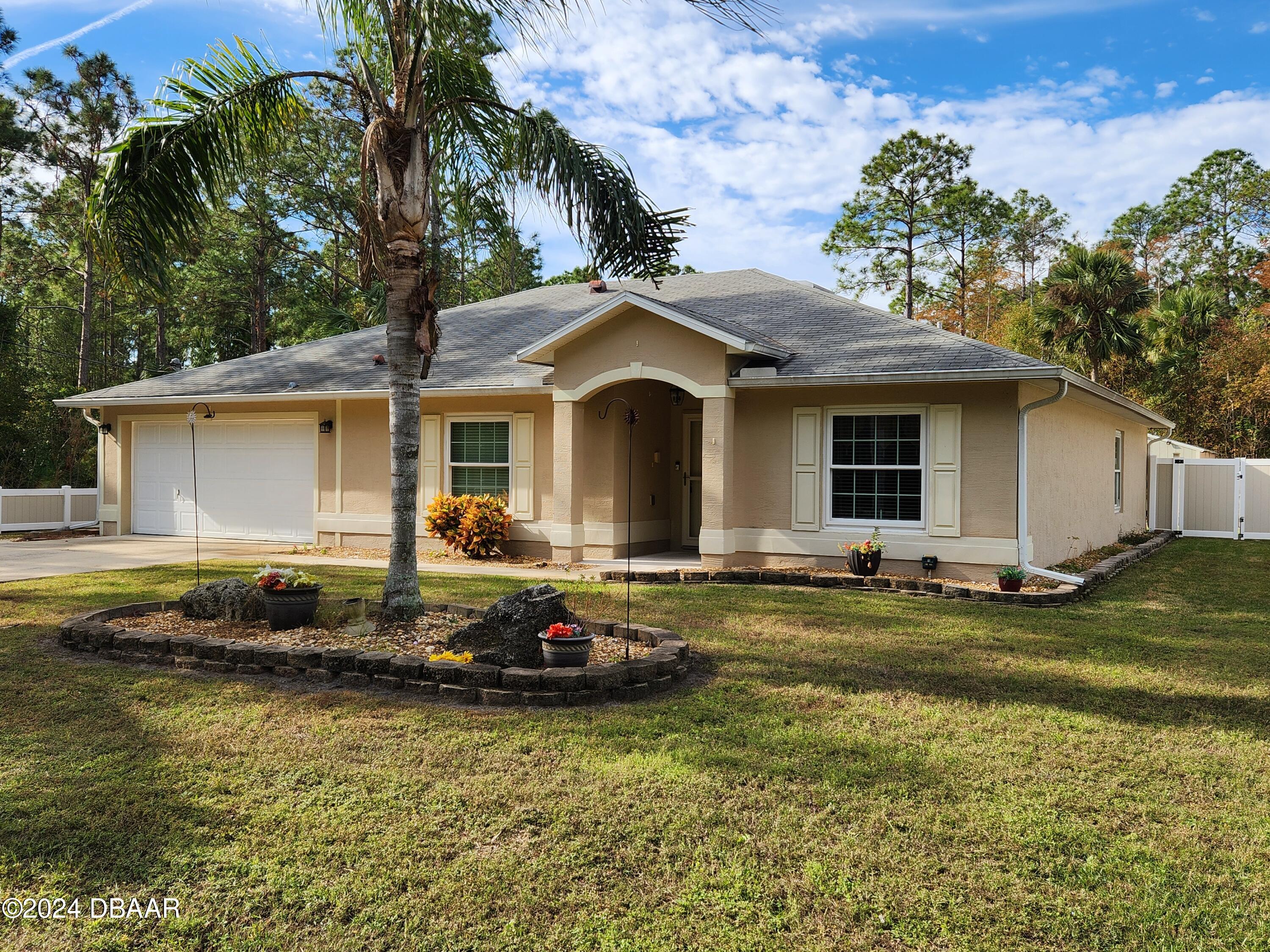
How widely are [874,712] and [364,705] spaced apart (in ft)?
10.0

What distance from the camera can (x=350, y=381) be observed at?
45.4ft

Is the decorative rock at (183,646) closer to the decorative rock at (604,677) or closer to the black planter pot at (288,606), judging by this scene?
the black planter pot at (288,606)

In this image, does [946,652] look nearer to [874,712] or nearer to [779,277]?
[874,712]

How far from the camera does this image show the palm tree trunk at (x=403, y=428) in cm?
682

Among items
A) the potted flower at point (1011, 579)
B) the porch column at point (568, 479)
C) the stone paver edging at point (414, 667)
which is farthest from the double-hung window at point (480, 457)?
the potted flower at point (1011, 579)

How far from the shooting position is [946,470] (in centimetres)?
1030

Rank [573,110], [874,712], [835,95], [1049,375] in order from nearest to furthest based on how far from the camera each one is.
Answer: [874,712], [573,110], [1049,375], [835,95]

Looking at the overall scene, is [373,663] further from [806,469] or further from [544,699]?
[806,469]

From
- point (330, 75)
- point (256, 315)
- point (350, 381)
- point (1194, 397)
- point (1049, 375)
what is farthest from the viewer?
point (256, 315)

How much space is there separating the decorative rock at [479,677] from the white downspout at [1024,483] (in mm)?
7055

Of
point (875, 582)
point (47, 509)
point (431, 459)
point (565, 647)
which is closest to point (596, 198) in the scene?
point (565, 647)

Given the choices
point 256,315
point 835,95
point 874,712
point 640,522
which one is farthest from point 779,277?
point 256,315

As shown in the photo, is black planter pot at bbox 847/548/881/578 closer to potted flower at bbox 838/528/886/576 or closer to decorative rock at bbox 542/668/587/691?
potted flower at bbox 838/528/886/576

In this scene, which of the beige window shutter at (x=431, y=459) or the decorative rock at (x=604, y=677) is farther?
the beige window shutter at (x=431, y=459)
